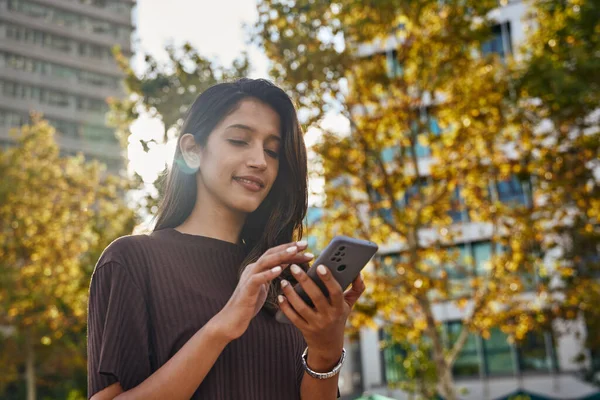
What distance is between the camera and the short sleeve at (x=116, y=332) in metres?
1.90

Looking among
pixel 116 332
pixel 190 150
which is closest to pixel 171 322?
pixel 116 332

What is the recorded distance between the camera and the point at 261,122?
7.78 feet

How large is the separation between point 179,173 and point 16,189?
19807 millimetres

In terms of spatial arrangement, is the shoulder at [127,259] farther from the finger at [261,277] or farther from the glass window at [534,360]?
the glass window at [534,360]

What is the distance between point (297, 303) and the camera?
1852 mm

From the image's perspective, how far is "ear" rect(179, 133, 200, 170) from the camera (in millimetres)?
2367

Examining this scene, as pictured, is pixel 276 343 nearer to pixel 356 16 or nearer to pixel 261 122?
pixel 261 122

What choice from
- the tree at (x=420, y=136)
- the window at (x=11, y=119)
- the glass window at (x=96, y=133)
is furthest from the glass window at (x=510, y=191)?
the window at (x=11, y=119)

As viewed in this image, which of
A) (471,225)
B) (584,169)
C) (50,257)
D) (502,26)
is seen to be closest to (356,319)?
(584,169)

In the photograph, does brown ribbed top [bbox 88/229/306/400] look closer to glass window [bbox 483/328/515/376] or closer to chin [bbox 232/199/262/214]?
chin [bbox 232/199/262/214]

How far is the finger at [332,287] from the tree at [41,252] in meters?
17.9

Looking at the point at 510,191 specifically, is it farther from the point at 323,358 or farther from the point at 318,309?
the point at 318,309

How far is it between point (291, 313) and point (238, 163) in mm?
610

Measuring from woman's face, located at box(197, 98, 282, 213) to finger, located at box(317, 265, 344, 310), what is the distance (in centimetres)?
57
